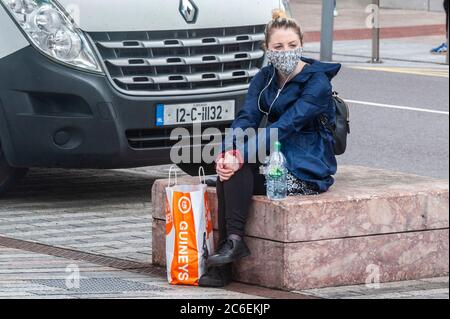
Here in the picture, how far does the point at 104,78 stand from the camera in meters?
8.99

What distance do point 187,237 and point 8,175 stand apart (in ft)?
8.93

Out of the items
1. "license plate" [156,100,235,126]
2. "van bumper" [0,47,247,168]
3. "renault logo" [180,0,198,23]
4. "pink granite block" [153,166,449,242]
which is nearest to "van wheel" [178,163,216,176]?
"license plate" [156,100,235,126]

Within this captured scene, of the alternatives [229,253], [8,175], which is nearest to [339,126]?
[229,253]

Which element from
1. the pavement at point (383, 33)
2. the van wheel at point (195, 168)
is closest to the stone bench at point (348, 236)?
the van wheel at point (195, 168)

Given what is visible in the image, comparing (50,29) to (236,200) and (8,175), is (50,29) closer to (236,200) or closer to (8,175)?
(8,175)

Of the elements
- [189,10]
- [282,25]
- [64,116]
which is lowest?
[64,116]

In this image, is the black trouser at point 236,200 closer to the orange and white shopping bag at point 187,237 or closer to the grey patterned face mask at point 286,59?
the orange and white shopping bag at point 187,237

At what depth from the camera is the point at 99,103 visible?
896cm

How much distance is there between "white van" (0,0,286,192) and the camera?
8.94m

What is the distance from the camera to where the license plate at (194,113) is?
916 cm

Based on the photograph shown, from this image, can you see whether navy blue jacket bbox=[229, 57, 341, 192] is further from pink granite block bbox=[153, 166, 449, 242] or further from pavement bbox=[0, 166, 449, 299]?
pavement bbox=[0, 166, 449, 299]
